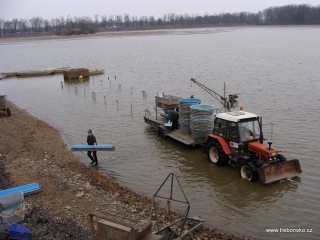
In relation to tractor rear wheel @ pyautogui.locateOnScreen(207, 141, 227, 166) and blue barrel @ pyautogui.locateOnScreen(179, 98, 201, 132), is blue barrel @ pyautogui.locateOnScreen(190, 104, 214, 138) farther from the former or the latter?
tractor rear wheel @ pyautogui.locateOnScreen(207, 141, 227, 166)

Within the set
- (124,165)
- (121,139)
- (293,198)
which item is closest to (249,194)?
(293,198)

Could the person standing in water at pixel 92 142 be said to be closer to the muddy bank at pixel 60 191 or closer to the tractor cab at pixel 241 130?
the muddy bank at pixel 60 191

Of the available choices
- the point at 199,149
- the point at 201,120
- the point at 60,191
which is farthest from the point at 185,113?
the point at 60,191

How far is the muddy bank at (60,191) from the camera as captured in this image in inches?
372

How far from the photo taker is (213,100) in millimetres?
26828

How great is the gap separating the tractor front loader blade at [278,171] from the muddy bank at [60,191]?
3.03 metres

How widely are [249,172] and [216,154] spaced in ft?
6.20

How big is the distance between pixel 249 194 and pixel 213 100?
1538 cm

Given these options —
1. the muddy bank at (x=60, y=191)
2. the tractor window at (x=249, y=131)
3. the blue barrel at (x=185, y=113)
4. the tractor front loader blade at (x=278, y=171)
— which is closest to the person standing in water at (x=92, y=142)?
the muddy bank at (x=60, y=191)

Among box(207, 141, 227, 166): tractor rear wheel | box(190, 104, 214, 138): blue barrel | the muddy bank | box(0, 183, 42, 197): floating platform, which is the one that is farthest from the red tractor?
box(0, 183, 42, 197): floating platform

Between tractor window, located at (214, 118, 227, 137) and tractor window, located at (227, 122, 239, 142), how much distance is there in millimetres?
244

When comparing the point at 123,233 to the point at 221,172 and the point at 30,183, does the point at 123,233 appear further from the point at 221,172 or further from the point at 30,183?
the point at 221,172

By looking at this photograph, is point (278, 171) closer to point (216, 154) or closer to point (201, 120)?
point (216, 154)

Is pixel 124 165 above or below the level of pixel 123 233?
below
